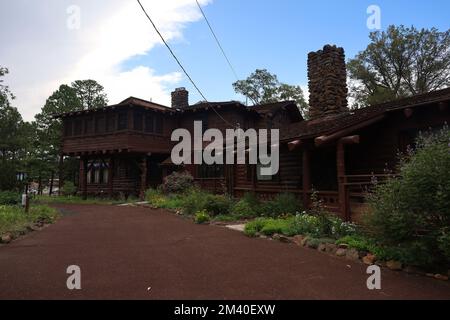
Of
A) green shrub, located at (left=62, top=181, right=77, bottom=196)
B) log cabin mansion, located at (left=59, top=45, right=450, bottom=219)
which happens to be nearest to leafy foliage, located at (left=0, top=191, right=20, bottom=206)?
log cabin mansion, located at (left=59, top=45, right=450, bottom=219)

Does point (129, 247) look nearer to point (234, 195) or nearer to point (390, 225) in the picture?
point (390, 225)

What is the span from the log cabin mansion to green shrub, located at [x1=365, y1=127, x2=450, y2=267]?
1.94 m

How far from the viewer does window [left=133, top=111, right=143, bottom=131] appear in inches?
999

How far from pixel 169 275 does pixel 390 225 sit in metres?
4.10

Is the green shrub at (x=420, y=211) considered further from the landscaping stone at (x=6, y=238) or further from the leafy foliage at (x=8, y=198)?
the leafy foliage at (x=8, y=198)

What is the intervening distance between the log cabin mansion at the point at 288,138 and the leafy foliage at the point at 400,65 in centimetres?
1084

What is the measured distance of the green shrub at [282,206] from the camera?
1244 cm

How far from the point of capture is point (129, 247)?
8875 millimetres

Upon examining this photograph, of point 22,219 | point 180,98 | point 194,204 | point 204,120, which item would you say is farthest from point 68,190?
point 194,204

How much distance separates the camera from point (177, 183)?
71.7 feet

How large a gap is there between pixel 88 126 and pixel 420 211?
25.8m

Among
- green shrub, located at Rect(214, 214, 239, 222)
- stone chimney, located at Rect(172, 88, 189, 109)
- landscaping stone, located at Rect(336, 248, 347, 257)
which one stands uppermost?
stone chimney, located at Rect(172, 88, 189, 109)

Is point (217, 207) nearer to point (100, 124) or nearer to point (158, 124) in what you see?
point (158, 124)

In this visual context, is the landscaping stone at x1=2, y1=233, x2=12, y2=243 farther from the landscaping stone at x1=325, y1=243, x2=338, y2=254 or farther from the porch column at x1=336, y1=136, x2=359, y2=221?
the porch column at x1=336, y1=136, x2=359, y2=221
